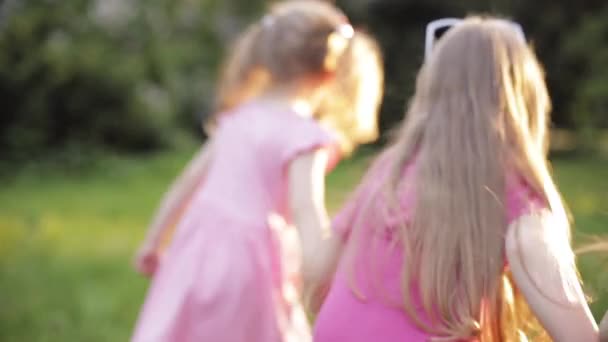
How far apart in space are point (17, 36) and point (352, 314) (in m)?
3.93

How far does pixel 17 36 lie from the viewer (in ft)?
18.8

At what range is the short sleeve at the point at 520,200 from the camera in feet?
6.89

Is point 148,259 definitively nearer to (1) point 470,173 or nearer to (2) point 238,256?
(2) point 238,256

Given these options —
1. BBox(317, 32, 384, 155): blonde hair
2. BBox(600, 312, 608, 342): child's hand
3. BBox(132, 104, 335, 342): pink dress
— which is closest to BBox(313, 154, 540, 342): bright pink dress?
BBox(600, 312, 608, 342): child's hand

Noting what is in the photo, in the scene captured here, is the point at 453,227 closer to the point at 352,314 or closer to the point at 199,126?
the point at 352,314

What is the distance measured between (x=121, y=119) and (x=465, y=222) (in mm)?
11341

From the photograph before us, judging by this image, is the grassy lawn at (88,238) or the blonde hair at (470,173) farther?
Result: the grassy lawn at (88,238)

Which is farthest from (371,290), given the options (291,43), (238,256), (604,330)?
(291,43)

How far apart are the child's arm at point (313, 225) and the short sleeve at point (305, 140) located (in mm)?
20

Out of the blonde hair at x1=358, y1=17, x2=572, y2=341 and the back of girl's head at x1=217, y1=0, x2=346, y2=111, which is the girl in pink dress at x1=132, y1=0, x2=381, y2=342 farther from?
the blonde hair at x1=358, y1=17, x2=572, y2=341

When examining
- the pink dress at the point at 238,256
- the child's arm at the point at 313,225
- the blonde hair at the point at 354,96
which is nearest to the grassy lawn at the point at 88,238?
the child's arm at the point at 313,225

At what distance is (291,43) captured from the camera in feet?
11.5

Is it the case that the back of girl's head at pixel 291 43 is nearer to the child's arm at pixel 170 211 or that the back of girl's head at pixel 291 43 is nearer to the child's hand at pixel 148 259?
the child's arm at pixel 170 211

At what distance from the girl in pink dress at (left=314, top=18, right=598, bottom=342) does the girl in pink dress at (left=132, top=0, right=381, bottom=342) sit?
76cm
